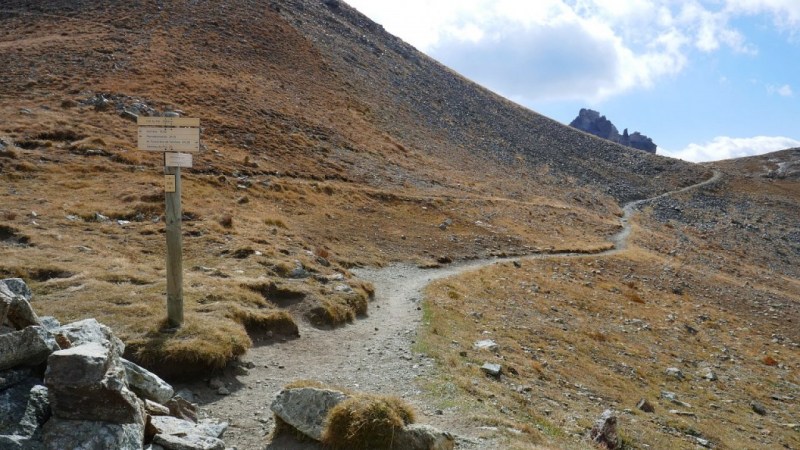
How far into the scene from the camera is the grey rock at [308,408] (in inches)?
393


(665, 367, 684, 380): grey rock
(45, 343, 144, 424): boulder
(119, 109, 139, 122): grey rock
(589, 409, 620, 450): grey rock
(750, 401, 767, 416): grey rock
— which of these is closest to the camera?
(45, 343, 144, 424): boulder

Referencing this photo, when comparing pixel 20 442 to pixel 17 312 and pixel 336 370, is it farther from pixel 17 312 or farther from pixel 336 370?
pixel 336 370

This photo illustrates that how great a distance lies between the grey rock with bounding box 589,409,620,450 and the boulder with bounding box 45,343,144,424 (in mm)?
10184

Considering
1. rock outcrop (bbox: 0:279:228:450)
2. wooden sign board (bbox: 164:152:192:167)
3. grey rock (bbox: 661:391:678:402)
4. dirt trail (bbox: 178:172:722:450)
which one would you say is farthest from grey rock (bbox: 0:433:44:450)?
grey rock (bbox: 661:391:678:402)

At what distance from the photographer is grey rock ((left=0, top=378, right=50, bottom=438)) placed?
770 centimetres

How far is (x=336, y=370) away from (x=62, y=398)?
7.94 metres

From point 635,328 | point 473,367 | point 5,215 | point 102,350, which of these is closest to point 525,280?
point 635,328

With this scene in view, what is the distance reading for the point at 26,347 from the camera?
836 centimetres

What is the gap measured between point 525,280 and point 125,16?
61.9 m

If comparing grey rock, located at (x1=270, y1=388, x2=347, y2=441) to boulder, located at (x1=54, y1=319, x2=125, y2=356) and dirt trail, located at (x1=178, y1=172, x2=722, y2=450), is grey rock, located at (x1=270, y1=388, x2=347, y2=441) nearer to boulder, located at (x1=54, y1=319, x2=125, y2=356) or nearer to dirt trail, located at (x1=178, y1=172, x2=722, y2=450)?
dirt trail, located at (x1=178, y1=172, x2=722, y2=450)

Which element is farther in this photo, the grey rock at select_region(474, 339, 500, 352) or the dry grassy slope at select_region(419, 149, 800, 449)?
the grey rock at select_region(474, 339, 500, 352)

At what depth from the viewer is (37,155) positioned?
36219 millimetres

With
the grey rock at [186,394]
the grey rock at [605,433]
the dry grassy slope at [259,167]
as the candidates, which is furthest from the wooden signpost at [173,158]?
the grey rock at [605,433]

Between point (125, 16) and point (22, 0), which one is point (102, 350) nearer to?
point (125, 16)
